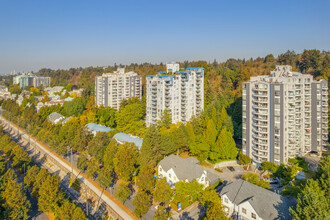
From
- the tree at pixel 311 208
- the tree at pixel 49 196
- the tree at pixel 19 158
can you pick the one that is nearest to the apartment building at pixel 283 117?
the tree at pixel 311 208

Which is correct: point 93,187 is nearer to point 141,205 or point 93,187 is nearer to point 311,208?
point 141,205

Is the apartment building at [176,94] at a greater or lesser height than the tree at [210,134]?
greater

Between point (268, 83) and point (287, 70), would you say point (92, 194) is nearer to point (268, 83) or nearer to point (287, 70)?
point (268, 83)

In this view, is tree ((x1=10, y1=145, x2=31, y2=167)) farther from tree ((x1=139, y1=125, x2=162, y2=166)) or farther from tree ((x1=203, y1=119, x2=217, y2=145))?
tree ((x1=203, y1=119, x2=217, y2=145))

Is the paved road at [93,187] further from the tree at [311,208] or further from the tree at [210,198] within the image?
the tree at [311,208]

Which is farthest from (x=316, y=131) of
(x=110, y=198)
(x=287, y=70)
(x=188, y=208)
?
(x=110, y=198)

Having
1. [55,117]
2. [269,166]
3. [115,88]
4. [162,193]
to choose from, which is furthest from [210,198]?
[55,117]
